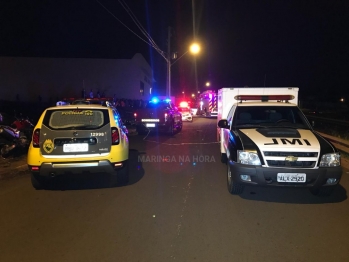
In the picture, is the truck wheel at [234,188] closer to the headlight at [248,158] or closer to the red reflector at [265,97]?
the headlight at [248,158]

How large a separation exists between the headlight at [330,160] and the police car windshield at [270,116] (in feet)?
4.92

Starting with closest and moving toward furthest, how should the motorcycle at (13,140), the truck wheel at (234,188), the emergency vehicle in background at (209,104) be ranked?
1. the truck wheel at (234,188)
2. the motorcycle at (13,140)
3. the emergency vehicle in background at (209,104)

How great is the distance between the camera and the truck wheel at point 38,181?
6672 mm

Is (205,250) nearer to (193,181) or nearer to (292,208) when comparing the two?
(292,208)

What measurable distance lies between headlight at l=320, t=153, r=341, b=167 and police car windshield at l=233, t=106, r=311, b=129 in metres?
1.50

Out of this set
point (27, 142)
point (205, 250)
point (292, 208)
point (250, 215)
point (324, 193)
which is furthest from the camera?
point (27, 142)

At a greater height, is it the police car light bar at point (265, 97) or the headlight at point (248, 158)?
the police car light bar at point (265, 97)

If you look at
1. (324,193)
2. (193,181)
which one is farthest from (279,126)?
(193,181)

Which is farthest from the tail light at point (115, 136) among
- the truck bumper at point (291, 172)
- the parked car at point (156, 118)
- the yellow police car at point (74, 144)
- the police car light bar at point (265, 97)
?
the parked car at point (156, 118)

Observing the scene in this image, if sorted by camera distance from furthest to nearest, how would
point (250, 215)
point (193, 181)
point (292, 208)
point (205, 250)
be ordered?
1. point (193, 181)
2. point (292, 208)
3. point (250, 215)
4. point (205, 250)

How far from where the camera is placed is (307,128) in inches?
276

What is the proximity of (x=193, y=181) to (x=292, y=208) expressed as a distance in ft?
7.98

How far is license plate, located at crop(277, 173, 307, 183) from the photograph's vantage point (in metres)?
5.67

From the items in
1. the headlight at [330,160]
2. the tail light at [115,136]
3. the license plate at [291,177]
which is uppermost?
the tail light at [115,136]
